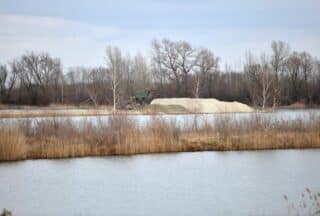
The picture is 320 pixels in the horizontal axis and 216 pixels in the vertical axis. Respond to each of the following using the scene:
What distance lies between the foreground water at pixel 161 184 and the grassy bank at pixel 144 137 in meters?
Answer: 0.70

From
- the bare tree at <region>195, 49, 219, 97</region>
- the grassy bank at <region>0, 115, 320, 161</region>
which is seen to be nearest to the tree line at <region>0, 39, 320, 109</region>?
→ the bare tree at <region>195, 49, 219, 97</region>

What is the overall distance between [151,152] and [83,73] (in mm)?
53888

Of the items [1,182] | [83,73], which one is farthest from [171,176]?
[83,73]

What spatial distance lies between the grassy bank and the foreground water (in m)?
0.70

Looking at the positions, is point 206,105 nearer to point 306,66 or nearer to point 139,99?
point 139,99

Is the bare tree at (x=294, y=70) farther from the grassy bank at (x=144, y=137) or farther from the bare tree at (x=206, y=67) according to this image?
the grassy bank at (x=144, y=137)

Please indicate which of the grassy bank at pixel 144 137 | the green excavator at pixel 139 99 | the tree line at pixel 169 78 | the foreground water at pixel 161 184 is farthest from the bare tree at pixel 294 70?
the foreground water at pixel 161 184

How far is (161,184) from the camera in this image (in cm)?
973

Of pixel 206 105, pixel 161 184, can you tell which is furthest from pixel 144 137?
pixel 206 105

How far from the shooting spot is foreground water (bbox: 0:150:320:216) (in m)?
7.71

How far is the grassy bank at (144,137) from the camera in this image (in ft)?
47.3

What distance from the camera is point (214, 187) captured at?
9289 mm

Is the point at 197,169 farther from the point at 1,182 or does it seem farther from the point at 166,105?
the point at 166,105

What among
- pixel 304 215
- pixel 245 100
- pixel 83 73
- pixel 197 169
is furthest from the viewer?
pixel 83 73
